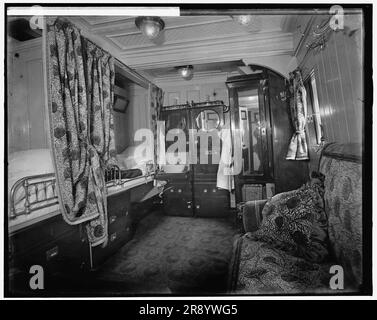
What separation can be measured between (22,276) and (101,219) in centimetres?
77

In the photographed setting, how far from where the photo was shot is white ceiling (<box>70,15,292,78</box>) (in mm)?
1941

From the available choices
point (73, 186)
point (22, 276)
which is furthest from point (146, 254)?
point (22, 276)

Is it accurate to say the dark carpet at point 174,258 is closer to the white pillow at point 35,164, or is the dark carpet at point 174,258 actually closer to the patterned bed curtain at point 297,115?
the white pillow at point 35,164

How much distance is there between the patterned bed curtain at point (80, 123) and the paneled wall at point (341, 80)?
160 centimetres

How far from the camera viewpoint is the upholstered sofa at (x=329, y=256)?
0.88 meters

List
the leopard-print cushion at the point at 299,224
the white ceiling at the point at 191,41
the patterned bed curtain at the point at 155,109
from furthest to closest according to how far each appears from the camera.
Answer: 1. the patterned bed curtain at the point at 155,109
2. the white ceiling at the point at 191,41
3. the leopard-print cushion at the point at 299,224

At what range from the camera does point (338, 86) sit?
1.30m

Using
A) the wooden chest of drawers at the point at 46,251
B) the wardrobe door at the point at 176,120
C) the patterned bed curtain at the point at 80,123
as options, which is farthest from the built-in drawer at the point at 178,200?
the wooden chest of drawers at the point at 46,251

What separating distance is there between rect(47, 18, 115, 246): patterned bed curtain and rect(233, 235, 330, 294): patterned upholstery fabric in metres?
1.19

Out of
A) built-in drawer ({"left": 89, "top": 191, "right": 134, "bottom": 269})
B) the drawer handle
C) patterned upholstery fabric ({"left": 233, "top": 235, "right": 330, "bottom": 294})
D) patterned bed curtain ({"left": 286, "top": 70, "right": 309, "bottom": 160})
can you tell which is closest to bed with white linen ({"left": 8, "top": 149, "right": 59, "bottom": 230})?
the drawer handle

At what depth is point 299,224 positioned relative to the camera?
115 centimetres

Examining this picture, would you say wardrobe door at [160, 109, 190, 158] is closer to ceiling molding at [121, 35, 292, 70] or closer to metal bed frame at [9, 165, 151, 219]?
ceiling molding at [121, 35, 292, 70]

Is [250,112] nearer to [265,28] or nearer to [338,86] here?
[265,28]

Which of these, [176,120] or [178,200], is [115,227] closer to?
[178,200]
